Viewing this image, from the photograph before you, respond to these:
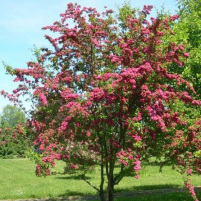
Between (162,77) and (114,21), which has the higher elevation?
(114,21)

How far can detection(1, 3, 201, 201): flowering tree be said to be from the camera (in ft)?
27.4

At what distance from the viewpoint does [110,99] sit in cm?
824

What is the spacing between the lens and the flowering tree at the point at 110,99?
8352mm

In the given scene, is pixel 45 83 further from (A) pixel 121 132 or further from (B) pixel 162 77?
(B) pixel 162 77

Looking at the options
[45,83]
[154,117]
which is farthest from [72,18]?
[154,117]

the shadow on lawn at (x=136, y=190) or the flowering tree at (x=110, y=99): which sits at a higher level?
the flowering tree at (x=110, y=99)

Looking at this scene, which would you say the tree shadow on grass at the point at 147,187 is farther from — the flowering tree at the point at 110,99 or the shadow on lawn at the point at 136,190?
the flowering tree at the point at 110,99

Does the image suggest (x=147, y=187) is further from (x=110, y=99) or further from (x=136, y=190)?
(x=110, y=99)

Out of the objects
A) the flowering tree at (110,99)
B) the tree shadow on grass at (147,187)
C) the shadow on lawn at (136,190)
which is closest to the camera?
the flowering tree at (110,99)

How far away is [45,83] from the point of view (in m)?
9.48

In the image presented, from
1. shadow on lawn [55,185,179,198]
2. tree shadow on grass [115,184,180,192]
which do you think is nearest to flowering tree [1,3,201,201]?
shadow on lawn [55,185,179,198]

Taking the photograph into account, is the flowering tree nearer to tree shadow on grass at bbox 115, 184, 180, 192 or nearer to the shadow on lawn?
the shadow on lawn

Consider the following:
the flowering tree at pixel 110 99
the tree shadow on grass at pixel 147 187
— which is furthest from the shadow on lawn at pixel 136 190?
the flowering tree at pixel 110 99

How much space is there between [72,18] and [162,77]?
3717mm
